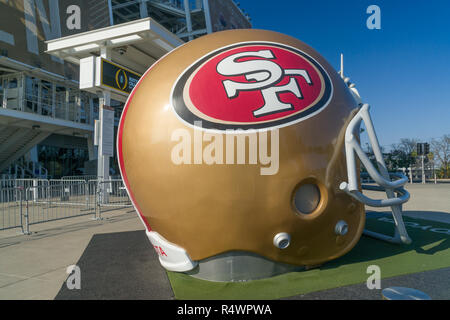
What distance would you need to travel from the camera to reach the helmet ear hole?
351 centimetres

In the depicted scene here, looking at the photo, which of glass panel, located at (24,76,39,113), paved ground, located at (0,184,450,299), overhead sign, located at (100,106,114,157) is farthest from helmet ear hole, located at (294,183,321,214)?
glass panel, located at (24,76,39,113)

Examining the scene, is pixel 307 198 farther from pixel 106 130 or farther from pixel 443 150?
pixel 443 150

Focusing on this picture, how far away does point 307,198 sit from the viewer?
3551 millimetres

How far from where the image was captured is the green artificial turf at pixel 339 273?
331 cm

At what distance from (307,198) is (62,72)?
19848mm

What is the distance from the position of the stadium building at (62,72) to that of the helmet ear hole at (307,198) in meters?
8.85

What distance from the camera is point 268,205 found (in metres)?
3.31

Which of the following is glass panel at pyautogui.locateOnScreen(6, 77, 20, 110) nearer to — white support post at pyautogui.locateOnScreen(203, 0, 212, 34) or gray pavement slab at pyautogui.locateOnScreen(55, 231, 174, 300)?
gray pavement slab at pyautogui.locateOnScreen(55, 231, 174, 300)

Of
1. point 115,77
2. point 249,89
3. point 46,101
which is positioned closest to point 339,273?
point 249,89

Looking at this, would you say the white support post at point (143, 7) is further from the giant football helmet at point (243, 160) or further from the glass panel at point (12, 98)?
the giant football helmet at point (243, 160)

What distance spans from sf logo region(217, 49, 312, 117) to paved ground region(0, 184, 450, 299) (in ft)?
6.73

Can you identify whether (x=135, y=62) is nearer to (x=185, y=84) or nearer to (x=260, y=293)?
(x=185, y=84)
